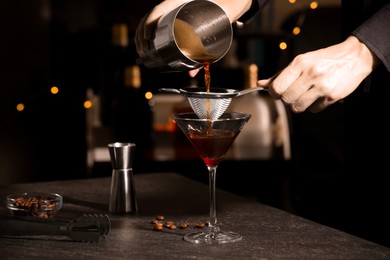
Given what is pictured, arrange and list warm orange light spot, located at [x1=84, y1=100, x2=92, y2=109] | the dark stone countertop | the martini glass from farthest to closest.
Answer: warm orange light spot, located at [x1=84, y1=100, x2=92, y2=109]
the martini glass
the dark stone countertop

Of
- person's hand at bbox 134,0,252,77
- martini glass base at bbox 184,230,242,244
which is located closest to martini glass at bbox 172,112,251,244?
martini glass base at bbox 184,230,242,244

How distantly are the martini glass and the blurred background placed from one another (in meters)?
1.75

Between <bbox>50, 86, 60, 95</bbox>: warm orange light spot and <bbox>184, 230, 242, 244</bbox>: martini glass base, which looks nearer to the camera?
<bbox>184, 230, 242, 244</bbox>: martini glass base

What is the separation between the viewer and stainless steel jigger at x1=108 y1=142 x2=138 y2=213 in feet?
5.88

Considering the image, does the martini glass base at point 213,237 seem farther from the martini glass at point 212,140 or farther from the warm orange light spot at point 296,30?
the warm orange light spot at point 296,30

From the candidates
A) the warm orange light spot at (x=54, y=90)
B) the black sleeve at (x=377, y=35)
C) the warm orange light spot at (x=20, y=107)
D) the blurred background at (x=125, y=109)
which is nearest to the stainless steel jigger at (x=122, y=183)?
the black sleeve at (x=377, y=35)

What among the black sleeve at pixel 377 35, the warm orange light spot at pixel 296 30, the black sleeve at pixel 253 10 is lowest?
the black sleeve at pixel 377 35

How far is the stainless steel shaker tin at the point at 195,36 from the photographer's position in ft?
5.89

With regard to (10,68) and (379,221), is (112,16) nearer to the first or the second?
(10,68)

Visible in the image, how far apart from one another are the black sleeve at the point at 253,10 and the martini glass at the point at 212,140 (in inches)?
26.3

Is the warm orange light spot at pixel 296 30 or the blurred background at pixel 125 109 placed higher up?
the warm orange light spot at pixel 296 30

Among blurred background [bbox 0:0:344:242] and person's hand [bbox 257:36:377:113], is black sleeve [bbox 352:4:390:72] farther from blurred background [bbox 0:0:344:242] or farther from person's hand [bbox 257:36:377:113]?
blurred background [bbox 0:0:344:242]

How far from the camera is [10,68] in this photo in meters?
3.76

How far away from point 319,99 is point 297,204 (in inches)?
77.4
